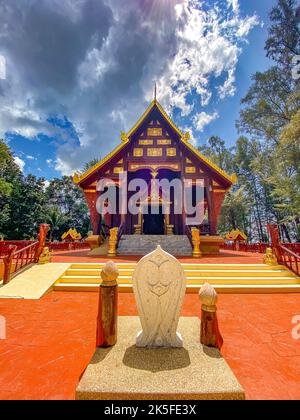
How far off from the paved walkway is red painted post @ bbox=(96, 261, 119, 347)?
0.36m

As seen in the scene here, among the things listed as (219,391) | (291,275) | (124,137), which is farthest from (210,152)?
(219,391)

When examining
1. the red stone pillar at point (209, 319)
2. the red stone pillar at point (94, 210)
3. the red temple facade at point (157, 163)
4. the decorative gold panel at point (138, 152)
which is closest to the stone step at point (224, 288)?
the red stone pillar at point (209, 319)

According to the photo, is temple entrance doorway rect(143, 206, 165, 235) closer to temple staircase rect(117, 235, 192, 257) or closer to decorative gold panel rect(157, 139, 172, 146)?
temple staircase rect(117, 235, 192, 257)

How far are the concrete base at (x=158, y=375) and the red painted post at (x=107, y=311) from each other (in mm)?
107

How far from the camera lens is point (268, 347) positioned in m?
2.89

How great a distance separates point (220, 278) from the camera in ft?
19.5

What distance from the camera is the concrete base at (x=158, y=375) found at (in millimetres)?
1775

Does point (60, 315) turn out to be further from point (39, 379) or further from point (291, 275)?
point (291, 275)

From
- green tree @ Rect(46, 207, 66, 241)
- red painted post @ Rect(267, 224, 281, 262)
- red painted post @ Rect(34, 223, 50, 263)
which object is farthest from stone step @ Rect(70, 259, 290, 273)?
green tree @ Rect(46, 207, 66, 241)

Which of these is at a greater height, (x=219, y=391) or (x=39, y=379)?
(x=219, y=391)

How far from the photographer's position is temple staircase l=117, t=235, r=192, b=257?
407 inches

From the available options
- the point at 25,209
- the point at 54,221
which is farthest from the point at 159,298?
the point at 54,221

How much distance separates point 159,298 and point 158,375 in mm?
751
